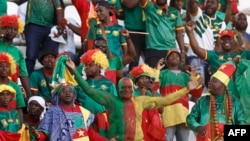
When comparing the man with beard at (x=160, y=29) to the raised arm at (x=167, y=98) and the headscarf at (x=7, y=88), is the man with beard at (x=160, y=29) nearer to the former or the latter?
the raised arm at (x=167, y=98)

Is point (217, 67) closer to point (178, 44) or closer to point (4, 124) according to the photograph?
point (178, 44)

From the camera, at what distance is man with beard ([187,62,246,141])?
1709 centimetres

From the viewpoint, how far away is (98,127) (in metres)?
17.4

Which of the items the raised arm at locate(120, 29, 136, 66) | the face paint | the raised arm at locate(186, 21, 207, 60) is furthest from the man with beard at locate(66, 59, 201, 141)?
the raised arm at locate(120, 29, 136, 66)

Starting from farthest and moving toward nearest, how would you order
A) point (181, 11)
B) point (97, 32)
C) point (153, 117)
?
point (181, 11) → point (97, 32) → point (153, 117)

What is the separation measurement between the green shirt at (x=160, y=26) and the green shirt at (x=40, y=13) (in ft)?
4.23

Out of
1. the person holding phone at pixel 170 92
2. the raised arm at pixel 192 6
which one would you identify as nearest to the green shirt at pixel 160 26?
the raised arm at pixel 192 6

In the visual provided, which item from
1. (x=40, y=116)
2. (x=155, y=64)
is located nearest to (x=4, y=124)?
(x=40, y=116)

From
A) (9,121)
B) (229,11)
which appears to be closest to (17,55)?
(9,121)

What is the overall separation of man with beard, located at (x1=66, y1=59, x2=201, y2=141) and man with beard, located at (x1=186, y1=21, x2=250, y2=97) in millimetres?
1458

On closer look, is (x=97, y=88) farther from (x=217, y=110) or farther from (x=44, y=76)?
(x=217, y=110)

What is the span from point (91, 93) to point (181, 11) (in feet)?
14.1

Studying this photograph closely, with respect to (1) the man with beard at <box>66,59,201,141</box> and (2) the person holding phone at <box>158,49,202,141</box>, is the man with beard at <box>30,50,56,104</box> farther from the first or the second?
Result: (2) the person holding phone at <box>158,49,202,141</box>

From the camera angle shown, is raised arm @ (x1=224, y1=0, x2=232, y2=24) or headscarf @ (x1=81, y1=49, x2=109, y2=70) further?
raised arm @ (x1=224, y1=0, x2=232, y2=24)
